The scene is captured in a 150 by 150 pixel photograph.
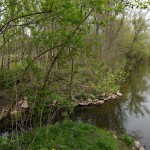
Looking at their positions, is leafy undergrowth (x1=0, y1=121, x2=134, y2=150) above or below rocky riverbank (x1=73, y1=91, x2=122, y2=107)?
below

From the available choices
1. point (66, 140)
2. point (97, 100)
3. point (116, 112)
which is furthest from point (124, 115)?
point (66, 140)

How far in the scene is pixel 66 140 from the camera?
7.95m

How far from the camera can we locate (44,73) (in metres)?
8.64

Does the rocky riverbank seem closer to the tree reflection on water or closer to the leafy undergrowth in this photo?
the tree reflection on water

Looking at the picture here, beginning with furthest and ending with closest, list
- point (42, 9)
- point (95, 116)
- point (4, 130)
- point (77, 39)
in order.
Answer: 1. point (95, 116)
2. point (4, 130)
3. point (77, 39)
4. point (42, 9)

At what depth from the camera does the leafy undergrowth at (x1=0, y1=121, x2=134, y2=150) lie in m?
7.26

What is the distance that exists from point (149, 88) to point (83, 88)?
40.2 feet

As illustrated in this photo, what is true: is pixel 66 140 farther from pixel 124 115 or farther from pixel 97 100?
pixel 97 100

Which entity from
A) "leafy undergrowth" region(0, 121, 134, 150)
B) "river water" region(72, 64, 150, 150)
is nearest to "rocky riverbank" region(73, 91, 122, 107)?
"river water" region(72, 64, 150, 150)

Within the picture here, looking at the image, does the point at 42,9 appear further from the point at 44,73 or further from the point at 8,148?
the point at 8,148

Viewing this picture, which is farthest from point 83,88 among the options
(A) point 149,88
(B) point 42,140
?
(A) point 149,88

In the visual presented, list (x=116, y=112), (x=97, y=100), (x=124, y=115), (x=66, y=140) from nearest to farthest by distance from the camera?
(x=66, y=140) → (x=124, y=115) → (x=116, y=112) → (x=97, y=100)

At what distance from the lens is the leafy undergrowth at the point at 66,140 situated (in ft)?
23.8

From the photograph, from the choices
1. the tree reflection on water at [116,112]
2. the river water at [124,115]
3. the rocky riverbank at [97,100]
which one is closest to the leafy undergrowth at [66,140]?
the river water at [124,115]
